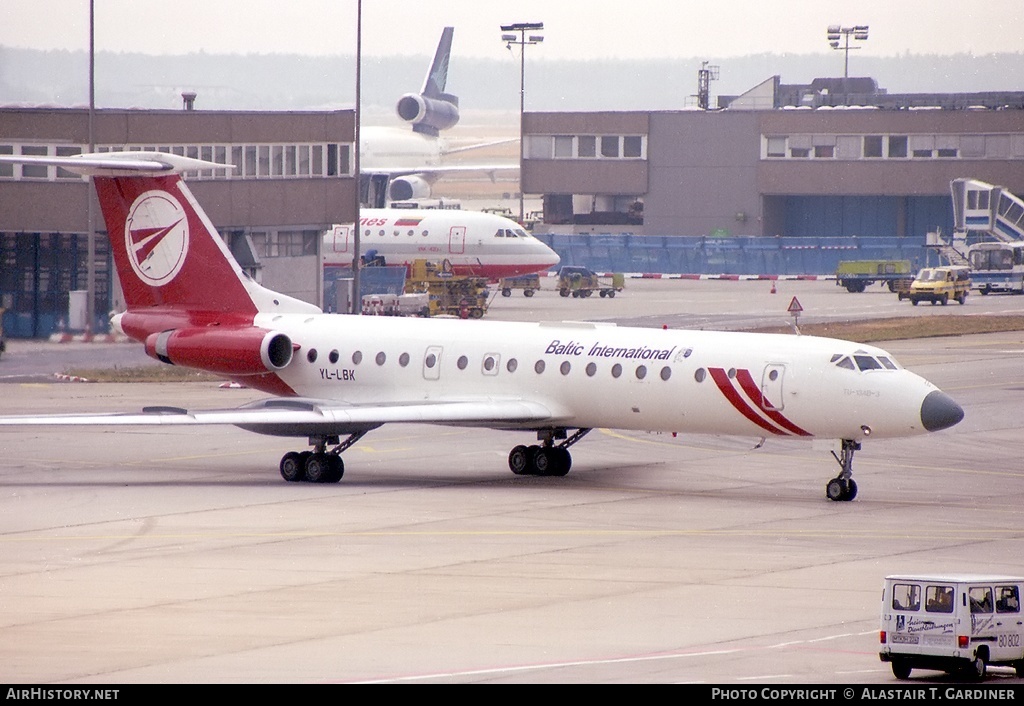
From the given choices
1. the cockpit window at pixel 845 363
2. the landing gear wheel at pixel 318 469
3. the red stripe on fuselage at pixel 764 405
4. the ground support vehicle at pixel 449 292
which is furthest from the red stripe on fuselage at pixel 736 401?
the ground support vehicle at pixel 449 292

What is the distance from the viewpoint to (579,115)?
367ft

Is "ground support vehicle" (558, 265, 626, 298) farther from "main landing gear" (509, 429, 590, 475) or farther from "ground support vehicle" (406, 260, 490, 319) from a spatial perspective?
"main landing gear" (509, 429, 590, 475)

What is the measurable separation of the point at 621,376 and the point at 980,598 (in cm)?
1535

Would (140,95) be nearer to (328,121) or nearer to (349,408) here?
(328,121)

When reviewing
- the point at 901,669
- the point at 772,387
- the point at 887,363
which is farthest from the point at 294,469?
the point at 901,669

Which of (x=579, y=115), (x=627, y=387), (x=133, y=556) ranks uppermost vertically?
(x=579, y=115)

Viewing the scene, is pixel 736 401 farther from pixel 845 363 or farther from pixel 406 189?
pixel 406 189

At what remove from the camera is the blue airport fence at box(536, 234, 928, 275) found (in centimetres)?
10219

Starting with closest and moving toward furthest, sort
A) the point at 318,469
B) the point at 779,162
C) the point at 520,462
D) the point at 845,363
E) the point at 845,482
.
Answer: the point at 845,363 < the point at 845,482 < the point at 318,469 < the point at 520,462 < the point at 779,162

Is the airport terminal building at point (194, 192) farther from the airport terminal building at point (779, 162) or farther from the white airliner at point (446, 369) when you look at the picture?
the airport terminal building at point (779, 162)

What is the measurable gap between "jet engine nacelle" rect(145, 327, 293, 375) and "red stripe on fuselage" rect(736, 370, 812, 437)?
9.69 metres

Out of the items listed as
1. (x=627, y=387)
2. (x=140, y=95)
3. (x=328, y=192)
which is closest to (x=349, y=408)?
(x=627, y=387)

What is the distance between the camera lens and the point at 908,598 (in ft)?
56.9
